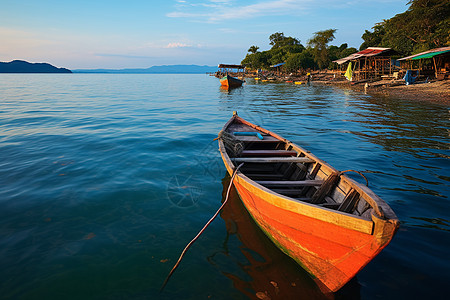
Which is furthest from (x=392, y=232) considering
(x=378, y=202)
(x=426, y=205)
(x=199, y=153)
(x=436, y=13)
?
(x=436, y=13)

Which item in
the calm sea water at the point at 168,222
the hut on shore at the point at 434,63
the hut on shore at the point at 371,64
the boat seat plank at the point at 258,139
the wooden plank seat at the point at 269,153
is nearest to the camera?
the calm sea water at the point at 168,222

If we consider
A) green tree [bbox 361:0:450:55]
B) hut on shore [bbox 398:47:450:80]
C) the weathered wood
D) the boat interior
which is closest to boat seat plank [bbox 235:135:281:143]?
the boat interior

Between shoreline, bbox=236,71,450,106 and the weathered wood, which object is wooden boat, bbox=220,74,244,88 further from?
the weathered wood

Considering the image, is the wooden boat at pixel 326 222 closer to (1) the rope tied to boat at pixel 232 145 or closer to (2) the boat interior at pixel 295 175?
(2) the boat interior at pixel 295 175

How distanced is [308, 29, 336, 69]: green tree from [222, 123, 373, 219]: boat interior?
61071mm

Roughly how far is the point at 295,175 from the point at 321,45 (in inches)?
2706

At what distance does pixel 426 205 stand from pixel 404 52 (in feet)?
132

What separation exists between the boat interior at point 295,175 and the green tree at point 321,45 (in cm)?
6107

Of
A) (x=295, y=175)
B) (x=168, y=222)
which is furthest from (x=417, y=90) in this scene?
(x=168, y=222)

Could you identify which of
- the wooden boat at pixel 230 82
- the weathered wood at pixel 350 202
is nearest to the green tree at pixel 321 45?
the wooden boat at pixel 230 82

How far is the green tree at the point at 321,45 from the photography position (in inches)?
2403

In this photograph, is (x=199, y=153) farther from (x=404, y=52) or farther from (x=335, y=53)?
(x=335, y=53)

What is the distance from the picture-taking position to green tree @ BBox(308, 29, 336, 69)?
200ft

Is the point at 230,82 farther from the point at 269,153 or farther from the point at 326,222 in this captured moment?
the point at 326,222
